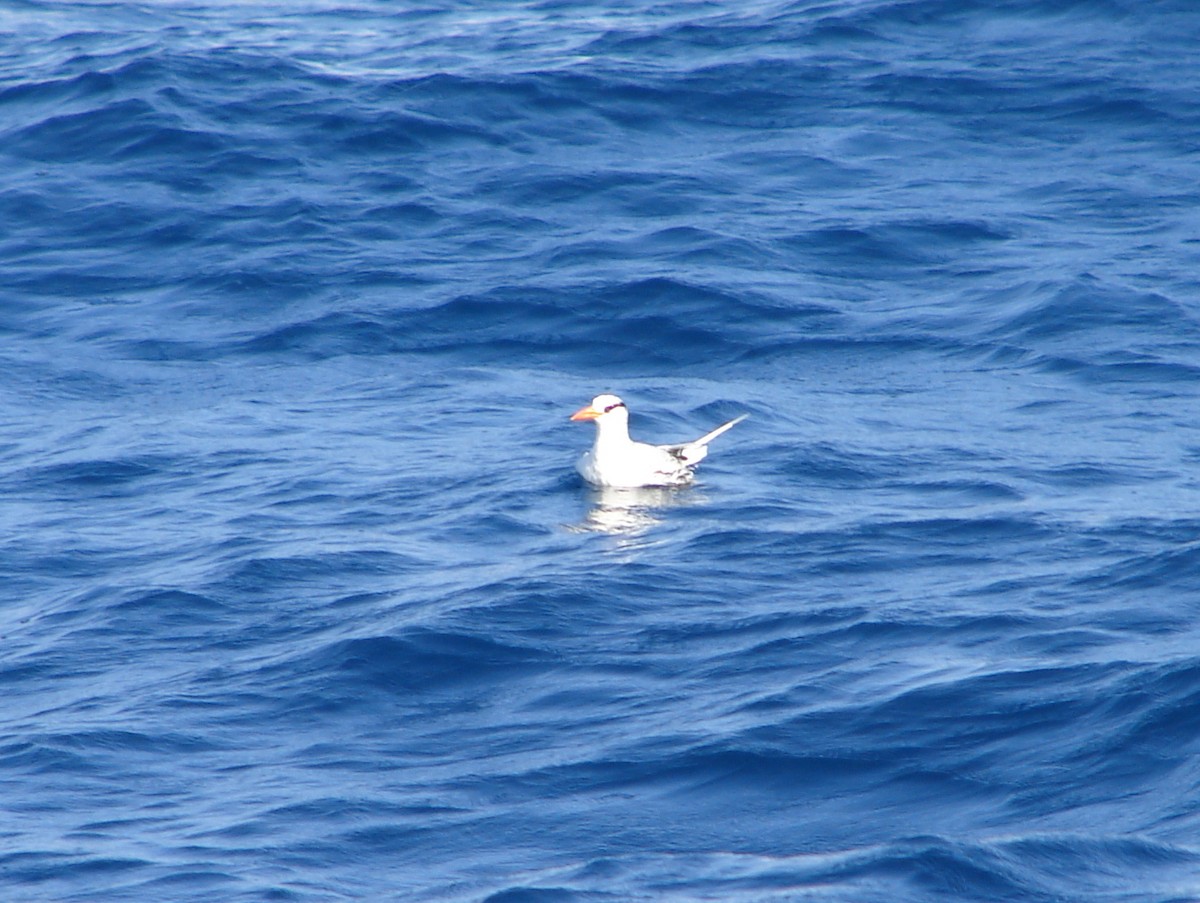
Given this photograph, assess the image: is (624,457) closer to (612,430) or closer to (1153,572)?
(612,430)

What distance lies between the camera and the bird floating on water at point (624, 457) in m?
16.0

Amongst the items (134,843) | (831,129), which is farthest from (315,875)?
(831,129)

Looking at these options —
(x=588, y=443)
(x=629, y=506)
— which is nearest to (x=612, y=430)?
(x=629, y=506)

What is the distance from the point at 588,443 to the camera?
17609 mm

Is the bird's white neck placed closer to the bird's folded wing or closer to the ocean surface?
the bird's folded wing

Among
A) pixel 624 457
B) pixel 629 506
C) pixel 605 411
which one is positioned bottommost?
pixel 629 506

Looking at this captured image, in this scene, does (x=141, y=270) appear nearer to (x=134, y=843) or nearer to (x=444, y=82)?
(x=444, y=82)

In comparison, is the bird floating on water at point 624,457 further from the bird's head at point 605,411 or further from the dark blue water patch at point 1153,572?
the dark blue water patch at point 1153,572

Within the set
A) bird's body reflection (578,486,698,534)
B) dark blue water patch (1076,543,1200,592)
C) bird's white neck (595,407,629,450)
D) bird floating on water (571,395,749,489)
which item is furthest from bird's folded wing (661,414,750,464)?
dark blue water patch (1076,543,1200,592)

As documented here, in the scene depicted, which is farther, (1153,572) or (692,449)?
(692,449)

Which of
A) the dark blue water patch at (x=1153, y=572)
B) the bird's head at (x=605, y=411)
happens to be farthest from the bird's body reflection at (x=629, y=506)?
the dark blue water patch at (x=1153, y=572)

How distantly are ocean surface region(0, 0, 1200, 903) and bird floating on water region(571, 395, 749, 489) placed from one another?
36 centimetres

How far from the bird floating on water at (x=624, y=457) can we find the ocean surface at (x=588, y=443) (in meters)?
0.36

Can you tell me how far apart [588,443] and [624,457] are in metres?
1.57
